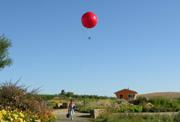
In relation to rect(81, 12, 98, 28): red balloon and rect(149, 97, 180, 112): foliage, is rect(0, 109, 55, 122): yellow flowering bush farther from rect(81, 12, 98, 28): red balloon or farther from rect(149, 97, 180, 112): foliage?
rect(149, 97, 180, 112): foliage

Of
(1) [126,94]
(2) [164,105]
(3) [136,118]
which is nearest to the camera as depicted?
(3) [136,118]

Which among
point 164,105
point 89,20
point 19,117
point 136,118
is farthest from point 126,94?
point 19,117

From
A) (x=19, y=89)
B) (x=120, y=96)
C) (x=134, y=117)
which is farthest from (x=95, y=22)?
(x=120, y=96)

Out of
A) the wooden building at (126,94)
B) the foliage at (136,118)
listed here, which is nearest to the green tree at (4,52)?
the foliage at (136,118)

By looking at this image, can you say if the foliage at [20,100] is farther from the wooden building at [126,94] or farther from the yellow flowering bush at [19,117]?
the wooden building at [126,94]

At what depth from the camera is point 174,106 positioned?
42125 mm

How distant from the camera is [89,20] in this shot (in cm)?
1906

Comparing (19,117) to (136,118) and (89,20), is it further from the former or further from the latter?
(136,118)

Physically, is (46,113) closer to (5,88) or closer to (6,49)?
(5,88)

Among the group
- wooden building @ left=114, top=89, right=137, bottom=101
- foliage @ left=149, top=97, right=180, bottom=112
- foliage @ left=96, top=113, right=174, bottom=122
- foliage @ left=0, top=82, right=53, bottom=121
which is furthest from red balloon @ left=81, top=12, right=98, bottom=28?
wooden building @ left=114, top=89, right=137, bottom=101

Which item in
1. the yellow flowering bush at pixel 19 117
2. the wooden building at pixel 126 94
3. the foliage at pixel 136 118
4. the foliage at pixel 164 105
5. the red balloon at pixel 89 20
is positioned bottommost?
the yellow flowering bush at pixel 19 117

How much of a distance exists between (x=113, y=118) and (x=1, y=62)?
1236cm

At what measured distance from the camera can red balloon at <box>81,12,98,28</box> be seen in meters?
19.1

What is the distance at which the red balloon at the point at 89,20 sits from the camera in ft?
62.6
